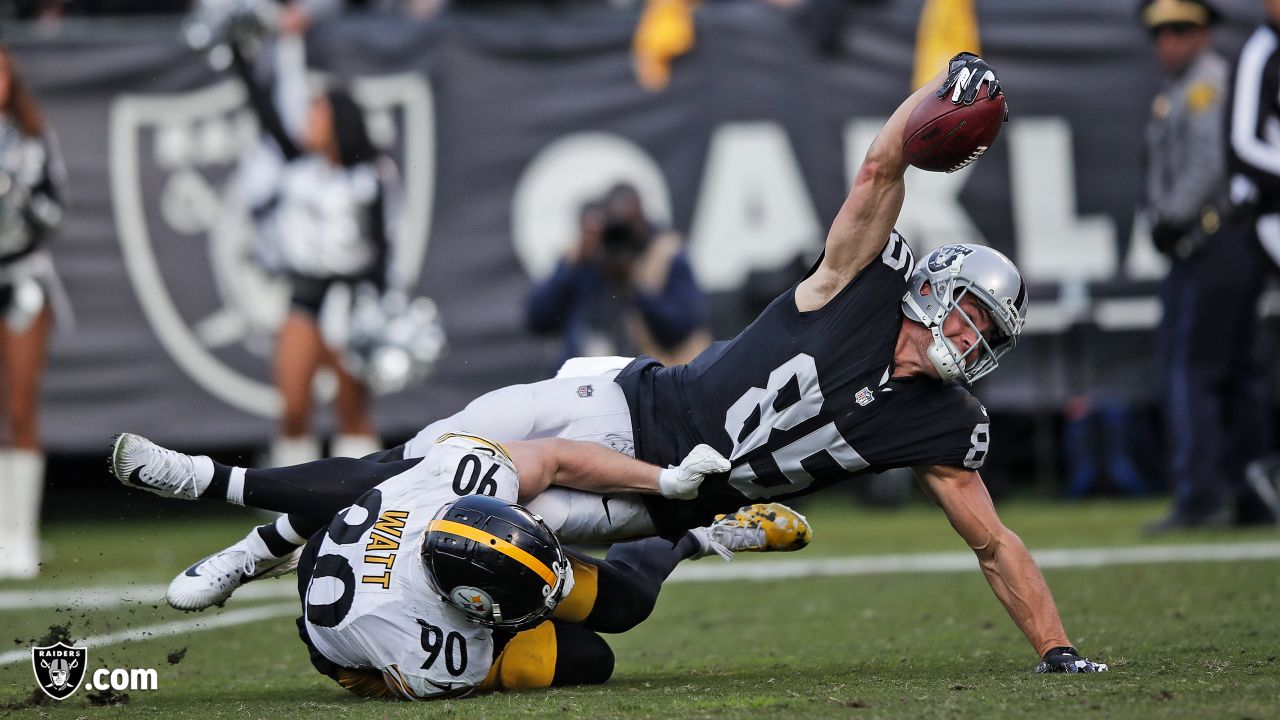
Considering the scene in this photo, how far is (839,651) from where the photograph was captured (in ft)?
17.4

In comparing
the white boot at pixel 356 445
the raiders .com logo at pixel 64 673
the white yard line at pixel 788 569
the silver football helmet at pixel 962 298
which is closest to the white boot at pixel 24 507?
the white yard line at pixel 788 569

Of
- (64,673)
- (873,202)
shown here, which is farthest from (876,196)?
(64,673)

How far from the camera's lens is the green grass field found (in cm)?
398

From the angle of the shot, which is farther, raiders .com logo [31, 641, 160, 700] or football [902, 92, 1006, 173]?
raiders .com logo [31, 641, 160, 700]

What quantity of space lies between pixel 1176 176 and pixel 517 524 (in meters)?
5.81

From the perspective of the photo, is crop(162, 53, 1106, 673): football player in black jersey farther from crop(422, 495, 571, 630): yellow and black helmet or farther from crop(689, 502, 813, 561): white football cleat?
crop(422, 495, 571, 630): yellow and black helmet

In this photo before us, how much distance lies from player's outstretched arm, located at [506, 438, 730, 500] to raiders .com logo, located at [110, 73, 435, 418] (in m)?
5.93

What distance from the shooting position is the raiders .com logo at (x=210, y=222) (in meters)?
10.7

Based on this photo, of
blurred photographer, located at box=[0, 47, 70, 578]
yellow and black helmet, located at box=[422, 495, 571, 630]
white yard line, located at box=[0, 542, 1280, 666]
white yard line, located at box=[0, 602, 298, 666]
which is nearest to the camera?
yellow and black helmet, located at box=[422, 495, 571, 630]

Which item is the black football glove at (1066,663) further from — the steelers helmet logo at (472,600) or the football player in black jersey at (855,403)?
the steelers helmet logo at (472,600)

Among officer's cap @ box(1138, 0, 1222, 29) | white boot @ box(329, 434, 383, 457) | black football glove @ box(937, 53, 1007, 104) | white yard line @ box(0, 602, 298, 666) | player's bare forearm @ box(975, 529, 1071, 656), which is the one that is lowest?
white boot @ box(329, 434, 383, 457)

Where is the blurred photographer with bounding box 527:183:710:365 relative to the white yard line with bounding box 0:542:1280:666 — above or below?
above

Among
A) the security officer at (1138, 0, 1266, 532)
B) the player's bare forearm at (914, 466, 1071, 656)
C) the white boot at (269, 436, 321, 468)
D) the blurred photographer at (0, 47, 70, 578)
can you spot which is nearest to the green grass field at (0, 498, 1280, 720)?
the player's bare forearm at (914, 466, 1071, 656)

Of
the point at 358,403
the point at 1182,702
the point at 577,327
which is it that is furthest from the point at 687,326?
the point at 1182,702
